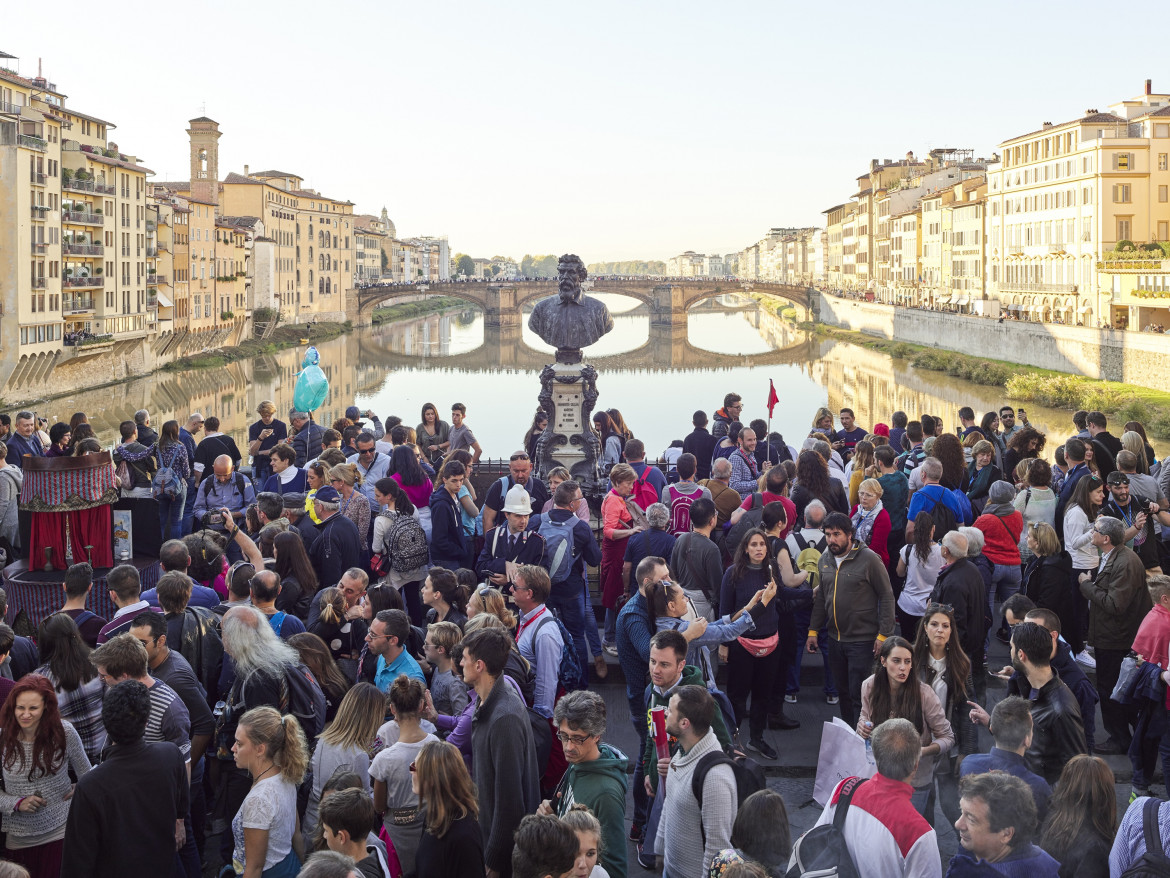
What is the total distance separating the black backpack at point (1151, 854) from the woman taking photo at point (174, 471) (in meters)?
6.05

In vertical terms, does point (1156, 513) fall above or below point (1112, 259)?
below

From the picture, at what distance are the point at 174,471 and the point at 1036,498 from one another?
17.5ft

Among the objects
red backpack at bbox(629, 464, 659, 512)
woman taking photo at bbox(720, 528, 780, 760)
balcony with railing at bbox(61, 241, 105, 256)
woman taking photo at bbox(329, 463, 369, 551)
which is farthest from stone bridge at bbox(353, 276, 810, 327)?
woman taking photo at bbox(720, 528, 780, 760)

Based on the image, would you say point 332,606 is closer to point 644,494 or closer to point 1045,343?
point 644,494

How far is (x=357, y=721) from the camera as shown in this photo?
3857 mm

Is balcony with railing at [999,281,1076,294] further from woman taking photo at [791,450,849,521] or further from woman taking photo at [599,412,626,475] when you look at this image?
woman taking photo at [791,450,849,521]

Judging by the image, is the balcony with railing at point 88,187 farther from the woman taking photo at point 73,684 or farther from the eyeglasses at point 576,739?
the eyeglasses at point 576,739

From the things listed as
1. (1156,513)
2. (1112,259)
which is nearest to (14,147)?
(1156,513)

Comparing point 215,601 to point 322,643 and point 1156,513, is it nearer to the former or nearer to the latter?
point 322,643

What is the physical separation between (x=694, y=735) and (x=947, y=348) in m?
45.9

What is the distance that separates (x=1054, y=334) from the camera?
124 ft

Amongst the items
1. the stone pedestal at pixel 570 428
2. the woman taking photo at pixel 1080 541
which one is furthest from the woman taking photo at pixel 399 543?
the woman taking photo at pixel 1080 541

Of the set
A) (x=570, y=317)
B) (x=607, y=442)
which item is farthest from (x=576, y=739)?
(x=607, y=442)

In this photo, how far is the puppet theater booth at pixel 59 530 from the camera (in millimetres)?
6277
